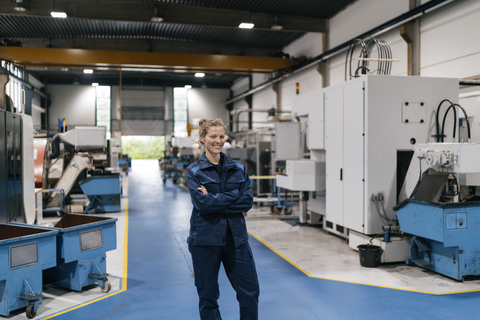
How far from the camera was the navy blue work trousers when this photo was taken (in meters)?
2.54

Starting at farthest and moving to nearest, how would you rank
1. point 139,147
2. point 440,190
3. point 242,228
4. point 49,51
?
point 139,147 → point 49,51 → point 440,190 → point 242,228

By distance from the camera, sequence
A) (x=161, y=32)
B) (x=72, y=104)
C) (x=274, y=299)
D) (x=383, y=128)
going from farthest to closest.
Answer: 1. (x=72, y=104)
2. (x=161, y=32)
3. (x=383, y=128)
4. (x=274, y=299)

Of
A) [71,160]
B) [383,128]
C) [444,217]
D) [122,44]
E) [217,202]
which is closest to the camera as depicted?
[217,202]

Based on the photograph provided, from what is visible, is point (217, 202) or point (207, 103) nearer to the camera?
point (217, 202)

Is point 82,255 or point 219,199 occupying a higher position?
point 219,199

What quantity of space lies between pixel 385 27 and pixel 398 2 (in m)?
0.55

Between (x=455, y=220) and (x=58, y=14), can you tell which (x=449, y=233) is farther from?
(x=58, y=14)

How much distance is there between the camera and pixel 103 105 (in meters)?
22.3

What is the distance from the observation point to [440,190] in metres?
4.39

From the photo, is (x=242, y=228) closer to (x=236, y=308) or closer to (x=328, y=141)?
(x=236, y=308)

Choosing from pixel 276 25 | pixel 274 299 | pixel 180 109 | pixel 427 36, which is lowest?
pixel 274 299

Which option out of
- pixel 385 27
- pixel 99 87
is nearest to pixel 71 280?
pixel 385 27

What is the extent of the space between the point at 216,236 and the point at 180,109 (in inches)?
843

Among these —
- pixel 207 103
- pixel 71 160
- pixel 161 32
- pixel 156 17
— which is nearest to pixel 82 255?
pixel 71 160
